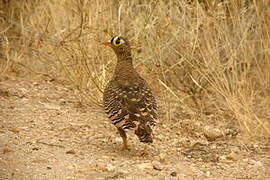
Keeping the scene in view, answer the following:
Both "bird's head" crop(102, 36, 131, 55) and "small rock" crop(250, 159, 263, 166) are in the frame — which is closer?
"small rock" crop(250, 159, 263, 166)

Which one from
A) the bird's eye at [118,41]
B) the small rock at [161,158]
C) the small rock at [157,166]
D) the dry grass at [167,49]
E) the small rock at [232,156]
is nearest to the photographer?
the small rock at [157,166]

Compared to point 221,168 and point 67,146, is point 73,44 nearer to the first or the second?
point 67,146

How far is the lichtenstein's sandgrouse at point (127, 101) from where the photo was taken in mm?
4586

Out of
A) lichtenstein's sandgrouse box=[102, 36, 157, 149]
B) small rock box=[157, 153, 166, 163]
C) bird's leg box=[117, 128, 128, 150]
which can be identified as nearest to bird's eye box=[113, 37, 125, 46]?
lichtenstein's sandgrouse box=[102, 36, 157, 149]

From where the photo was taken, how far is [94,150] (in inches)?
198

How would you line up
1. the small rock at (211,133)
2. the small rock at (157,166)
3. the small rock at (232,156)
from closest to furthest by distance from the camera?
the small rock at (157,166)
the small rock at (232,156)
the small rock at (211,133)

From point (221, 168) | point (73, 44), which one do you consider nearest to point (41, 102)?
point (73, 44)

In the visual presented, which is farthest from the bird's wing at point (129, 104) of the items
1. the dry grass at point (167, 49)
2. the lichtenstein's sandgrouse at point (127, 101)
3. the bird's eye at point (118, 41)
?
the dry grass at point (167, 49)

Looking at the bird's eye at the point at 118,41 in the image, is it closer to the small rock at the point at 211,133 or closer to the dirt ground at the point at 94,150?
the dirt ground at the point at 94,150

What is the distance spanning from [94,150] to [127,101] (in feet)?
2.04

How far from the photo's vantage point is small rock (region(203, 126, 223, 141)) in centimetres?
557

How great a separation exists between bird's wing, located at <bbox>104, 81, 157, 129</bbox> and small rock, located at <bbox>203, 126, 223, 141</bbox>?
37.3 inches

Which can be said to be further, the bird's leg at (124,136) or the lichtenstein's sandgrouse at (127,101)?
the bird's leg at (124,136)

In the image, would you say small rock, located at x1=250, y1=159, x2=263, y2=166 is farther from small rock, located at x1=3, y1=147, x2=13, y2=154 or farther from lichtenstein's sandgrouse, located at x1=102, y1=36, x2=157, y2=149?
small rock, located at x1=3, y1=147, x2=13, y2=154
